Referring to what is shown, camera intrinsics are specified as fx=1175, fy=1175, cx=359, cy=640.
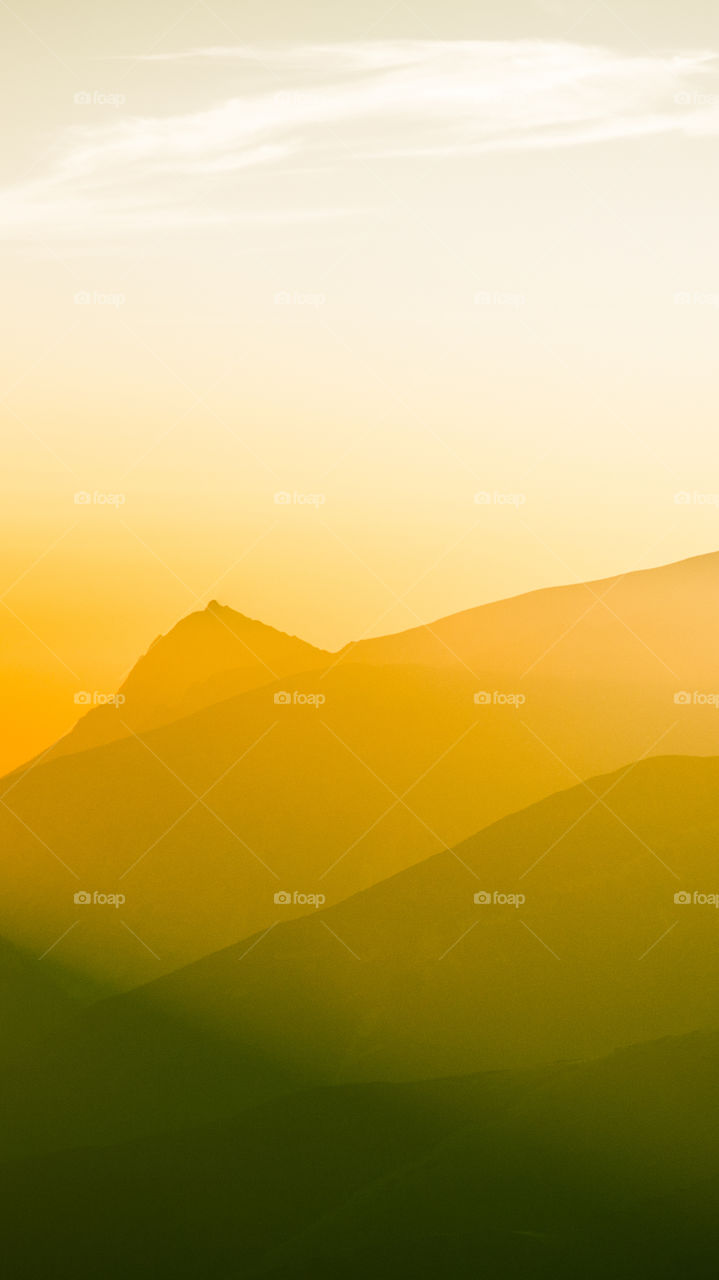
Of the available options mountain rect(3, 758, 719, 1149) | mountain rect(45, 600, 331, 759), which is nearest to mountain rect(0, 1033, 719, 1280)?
mountain rect(3, 758, 719, 1149)

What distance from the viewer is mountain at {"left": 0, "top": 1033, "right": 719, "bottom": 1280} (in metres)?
8.20

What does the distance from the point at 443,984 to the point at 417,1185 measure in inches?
56.8

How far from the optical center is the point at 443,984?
9.16 metres

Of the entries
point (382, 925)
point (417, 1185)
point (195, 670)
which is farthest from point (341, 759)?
point (417, 1185)

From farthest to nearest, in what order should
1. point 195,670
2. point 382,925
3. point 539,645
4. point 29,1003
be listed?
point 195,670, point 29,1003, point 539,645, point 382,925

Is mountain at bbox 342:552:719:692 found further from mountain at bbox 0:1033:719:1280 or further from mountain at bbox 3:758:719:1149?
mountain at bbox 0:1033:719:1280

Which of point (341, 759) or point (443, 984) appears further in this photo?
point (341, 759)

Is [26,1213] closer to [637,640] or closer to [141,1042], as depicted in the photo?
[141,1042]

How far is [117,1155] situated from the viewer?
29.2ft

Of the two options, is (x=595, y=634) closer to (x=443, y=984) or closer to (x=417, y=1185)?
(x=443, y=984)

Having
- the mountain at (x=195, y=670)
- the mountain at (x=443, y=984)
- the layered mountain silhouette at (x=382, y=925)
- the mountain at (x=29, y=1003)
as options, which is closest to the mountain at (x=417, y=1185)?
the layered mountain silhouette at (x=382, y=925)

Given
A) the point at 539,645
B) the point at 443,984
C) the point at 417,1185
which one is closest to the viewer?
the point at 417,1185

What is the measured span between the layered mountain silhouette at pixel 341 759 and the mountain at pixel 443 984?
285 mm

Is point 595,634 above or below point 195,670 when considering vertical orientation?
above
